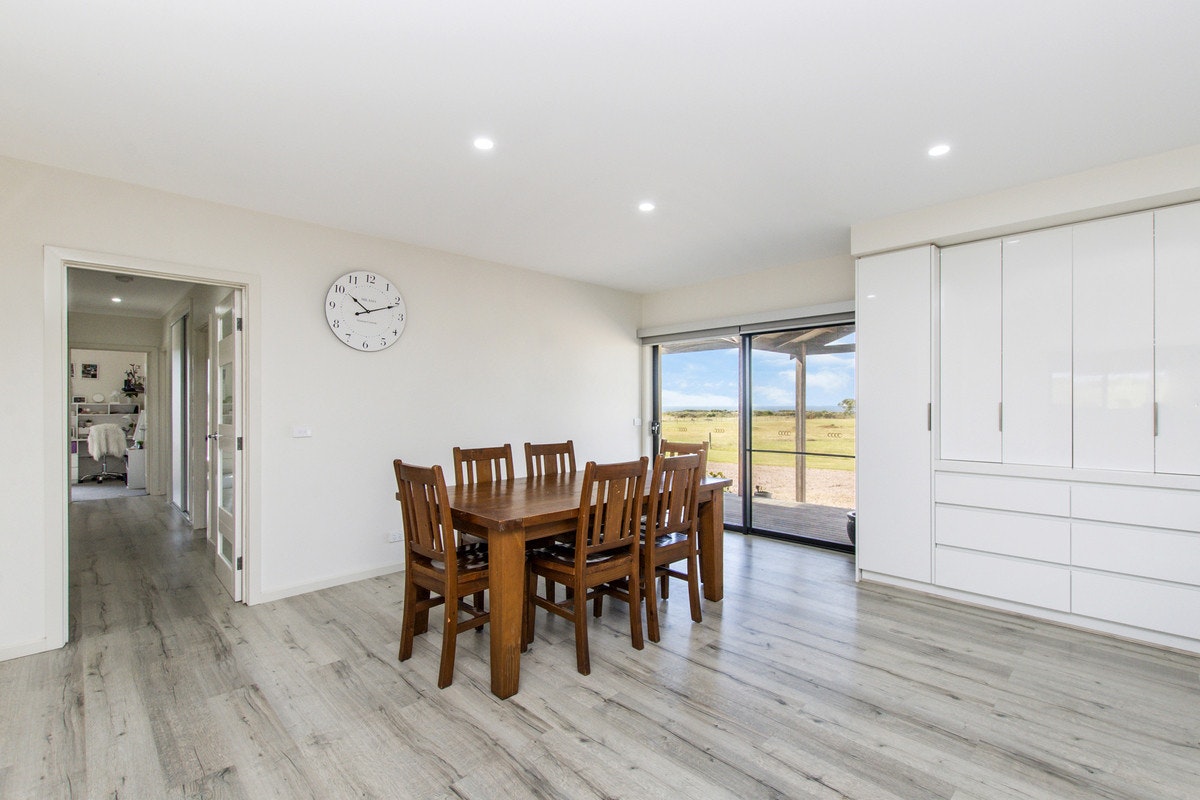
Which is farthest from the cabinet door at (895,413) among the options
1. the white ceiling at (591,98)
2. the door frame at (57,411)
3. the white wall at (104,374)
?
the white wall at (104,374)

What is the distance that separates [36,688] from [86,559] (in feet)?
8.26

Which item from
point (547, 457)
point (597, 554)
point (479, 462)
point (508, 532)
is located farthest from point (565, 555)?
point (547, 457)

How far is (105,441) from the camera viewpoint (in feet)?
29.5

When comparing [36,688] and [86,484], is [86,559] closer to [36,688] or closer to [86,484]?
[36,688]

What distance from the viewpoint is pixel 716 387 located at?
5.74m

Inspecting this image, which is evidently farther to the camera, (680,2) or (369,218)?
(369,218)

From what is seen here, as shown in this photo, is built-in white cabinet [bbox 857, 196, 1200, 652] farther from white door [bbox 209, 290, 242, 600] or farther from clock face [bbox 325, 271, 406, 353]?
white door [bbox 209, 290, 242, 600]

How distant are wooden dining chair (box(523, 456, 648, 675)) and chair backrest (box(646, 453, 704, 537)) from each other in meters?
A: 0.09

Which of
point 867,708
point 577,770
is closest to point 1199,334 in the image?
point 867,708

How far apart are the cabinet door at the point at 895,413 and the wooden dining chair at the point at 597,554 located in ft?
6.42

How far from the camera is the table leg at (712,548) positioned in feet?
11.6

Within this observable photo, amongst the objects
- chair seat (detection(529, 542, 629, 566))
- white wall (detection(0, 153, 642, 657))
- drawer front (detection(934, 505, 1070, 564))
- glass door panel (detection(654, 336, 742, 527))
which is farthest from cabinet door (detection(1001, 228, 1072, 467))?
white wall (detection(0, 153, 642, 657))

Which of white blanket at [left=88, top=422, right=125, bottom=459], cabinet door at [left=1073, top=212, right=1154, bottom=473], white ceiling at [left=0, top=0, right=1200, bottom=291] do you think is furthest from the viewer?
white blanket at [left=88, top=422, right=125, bottom=459]

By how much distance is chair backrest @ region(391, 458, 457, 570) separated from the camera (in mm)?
2383
